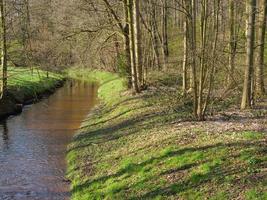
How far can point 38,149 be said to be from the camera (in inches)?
919

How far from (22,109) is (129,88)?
956cm

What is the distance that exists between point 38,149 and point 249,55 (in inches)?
480

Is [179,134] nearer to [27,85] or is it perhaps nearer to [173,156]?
[173,156]

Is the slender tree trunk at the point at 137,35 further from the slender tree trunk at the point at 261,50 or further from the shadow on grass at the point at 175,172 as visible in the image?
the shadow on grass at the point at 175,172

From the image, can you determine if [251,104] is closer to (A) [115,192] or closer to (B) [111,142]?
(B) [111,142]

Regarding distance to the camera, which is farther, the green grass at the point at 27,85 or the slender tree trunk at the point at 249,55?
the green grass at the point at 27,85

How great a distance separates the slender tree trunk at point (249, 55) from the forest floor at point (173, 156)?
0.94 metres

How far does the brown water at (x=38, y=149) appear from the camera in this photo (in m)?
17.2

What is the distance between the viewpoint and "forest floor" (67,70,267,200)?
12961mm

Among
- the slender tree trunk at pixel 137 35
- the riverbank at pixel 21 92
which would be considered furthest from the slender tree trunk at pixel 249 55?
the riverbank at pixel 21 92

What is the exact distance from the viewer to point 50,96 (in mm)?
47719

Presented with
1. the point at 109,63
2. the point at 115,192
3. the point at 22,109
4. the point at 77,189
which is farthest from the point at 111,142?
the point at 109,63

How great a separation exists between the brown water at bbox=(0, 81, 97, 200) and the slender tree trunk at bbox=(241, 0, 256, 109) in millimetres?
9934

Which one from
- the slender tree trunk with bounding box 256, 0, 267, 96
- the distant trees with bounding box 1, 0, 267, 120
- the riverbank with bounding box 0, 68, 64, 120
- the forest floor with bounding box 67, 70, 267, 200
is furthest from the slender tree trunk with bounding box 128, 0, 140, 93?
the slender tree trunk with bounding box 256, 0, 267, 96
